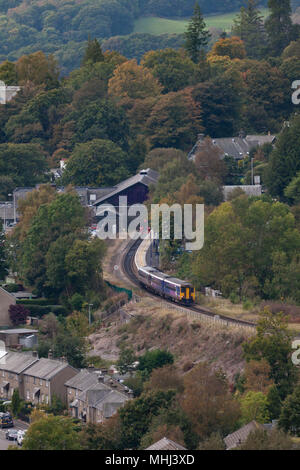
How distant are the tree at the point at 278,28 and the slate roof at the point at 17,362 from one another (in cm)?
7339

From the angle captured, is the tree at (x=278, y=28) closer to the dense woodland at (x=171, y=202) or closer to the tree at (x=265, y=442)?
the dense woodland at (x=171, y=202)

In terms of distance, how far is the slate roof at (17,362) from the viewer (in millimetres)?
66312

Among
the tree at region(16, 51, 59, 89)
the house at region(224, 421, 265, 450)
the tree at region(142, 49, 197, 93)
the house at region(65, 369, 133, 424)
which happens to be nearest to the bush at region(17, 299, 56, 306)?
the house at region(65, 369, 133, 424)

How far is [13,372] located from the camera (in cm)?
6606

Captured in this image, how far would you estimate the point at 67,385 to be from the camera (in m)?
62.8

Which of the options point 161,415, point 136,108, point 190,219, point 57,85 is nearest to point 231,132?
point 136,108

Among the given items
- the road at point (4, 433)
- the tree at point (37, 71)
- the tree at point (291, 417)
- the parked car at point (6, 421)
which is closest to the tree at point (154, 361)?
the road at point (4, 433)

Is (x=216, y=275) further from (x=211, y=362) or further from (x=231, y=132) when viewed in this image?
(x=231, y=132)

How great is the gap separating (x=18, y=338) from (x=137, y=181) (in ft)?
92.4

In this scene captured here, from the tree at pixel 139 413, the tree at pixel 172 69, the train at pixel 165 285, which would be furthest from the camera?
the tree at pixel 172 69

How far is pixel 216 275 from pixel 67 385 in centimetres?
1533

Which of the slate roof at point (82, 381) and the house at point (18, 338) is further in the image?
the house at point (18, 338)

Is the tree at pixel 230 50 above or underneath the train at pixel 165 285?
above

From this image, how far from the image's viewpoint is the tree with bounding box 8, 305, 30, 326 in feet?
257
